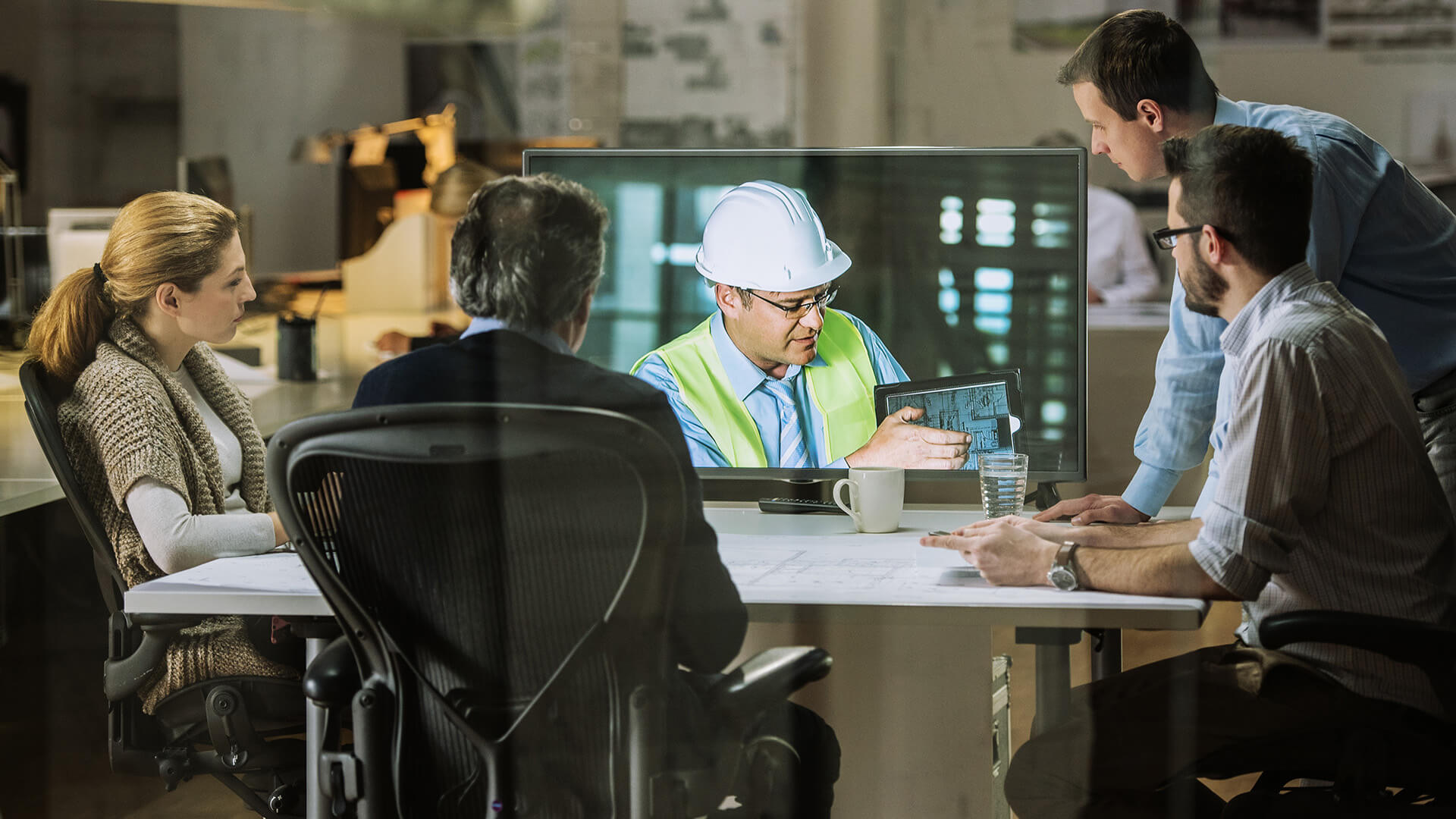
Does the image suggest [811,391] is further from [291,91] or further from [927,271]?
[291,91]

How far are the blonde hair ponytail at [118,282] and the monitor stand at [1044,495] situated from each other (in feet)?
3.40

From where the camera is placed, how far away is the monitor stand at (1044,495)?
1.58m

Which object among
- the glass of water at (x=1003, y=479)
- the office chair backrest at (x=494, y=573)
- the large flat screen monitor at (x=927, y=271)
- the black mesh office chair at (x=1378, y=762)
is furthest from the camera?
the glass of water at (x=1003, y=479)

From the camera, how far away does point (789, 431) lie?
5.03ft

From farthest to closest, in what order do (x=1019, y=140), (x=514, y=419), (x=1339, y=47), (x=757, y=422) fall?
(x=757, y=422) → (x=1019, y=140) → (x=1339, y=47) → (x=514, y=419)

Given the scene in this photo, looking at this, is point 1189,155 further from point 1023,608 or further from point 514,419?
point 514,419

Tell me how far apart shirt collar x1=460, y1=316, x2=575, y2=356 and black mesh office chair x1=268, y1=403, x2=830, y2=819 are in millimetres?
175

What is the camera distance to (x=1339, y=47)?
3.73 feet

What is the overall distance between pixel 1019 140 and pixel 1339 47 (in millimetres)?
299

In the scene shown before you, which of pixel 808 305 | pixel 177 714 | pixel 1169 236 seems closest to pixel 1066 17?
pixel 1169 236

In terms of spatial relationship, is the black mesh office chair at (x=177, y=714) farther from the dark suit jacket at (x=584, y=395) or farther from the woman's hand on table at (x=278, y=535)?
Answer: the dark suit jacket at (x=584, y=395)

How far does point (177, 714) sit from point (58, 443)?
370 mm

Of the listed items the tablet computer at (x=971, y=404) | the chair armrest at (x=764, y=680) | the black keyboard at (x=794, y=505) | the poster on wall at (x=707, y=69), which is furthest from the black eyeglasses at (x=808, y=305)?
the chair armrest at (x=764, y=680)

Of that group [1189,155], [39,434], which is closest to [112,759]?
[39,434]
